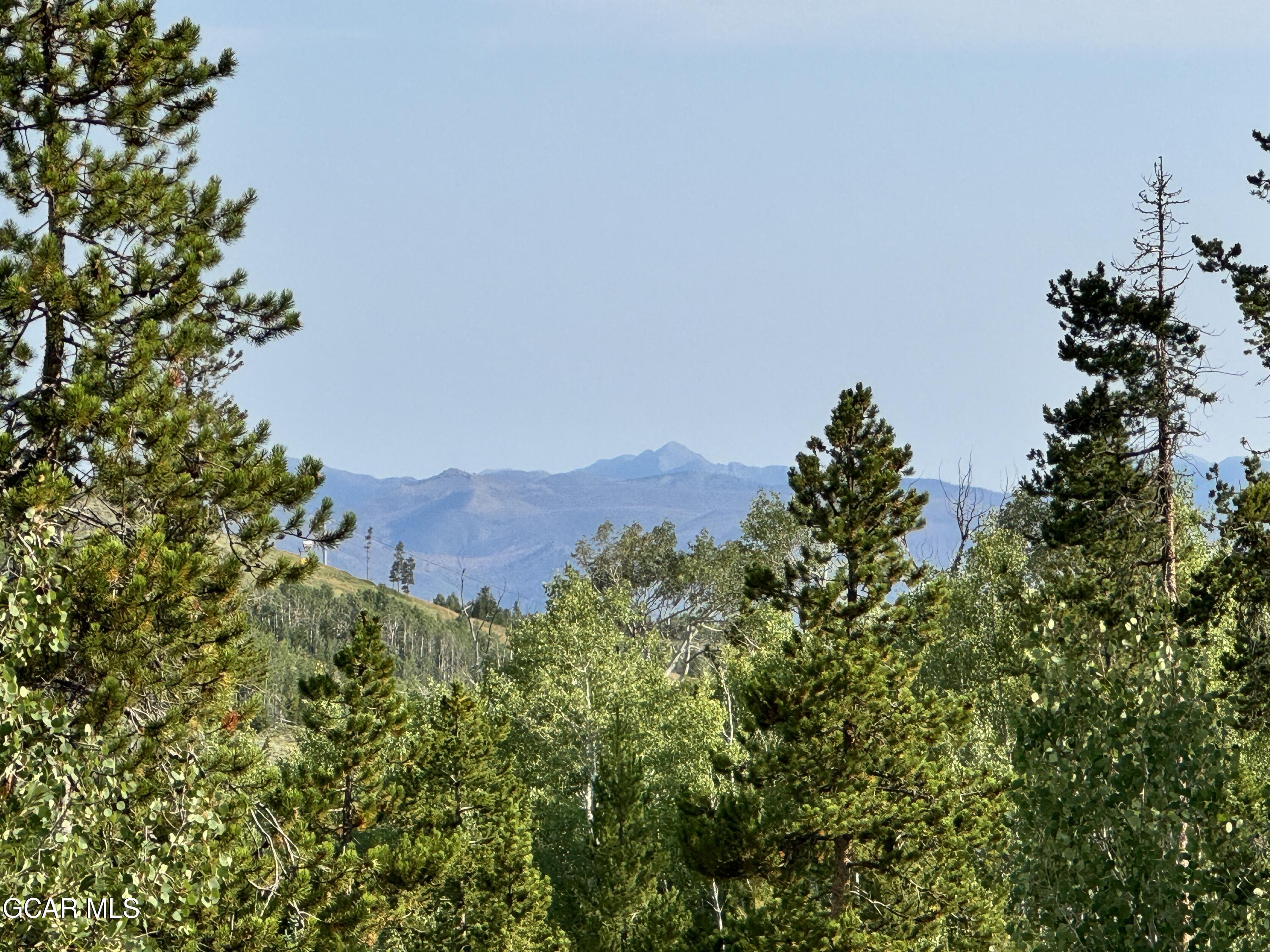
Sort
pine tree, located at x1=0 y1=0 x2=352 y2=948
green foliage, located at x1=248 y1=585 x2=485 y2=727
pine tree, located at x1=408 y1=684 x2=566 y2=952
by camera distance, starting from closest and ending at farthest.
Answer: pine tree, located at x1=0 y1=0 x2=352 y2=948 < pine tree, located at x1=408 y1=684 x2=566 y2=952 < green foliage, located at x1=248 y1=585 x2=485 y2=727

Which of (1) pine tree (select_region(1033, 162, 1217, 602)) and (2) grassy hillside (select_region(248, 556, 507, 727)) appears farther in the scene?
(2) grassy hillside (select_region(248, 556, 507, 727))

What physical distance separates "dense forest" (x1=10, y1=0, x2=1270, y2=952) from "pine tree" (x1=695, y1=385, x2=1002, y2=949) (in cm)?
9

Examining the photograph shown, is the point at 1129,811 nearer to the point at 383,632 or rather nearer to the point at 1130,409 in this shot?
the point at 1130,409

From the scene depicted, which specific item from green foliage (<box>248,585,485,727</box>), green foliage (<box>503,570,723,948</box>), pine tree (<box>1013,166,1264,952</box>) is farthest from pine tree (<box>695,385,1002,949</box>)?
green foliage (<box>248,585,485,727</box>)

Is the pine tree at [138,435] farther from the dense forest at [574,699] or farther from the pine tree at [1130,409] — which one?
the pine tree at [1130,409]

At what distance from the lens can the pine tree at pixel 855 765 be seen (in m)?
24.0

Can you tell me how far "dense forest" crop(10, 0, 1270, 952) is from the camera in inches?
362

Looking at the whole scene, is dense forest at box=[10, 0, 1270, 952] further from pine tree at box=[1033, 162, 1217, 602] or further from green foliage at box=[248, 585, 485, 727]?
green foliage at box=[248, 585, 485, 727]

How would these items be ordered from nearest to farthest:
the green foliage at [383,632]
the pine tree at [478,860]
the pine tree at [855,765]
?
1. the pine tree at [855,765]
2. the pine tree at [478,860]
3. the green foliage at [383,632]

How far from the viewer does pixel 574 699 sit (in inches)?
1709

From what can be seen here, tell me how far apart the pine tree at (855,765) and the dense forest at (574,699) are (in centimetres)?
9

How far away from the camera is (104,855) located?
7754 millimetres

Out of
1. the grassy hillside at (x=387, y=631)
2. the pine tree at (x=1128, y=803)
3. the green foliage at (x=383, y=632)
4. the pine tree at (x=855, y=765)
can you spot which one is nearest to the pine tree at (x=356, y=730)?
the pine tree at (x=855, y=765)

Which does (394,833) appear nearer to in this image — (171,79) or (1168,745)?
(171,79)
